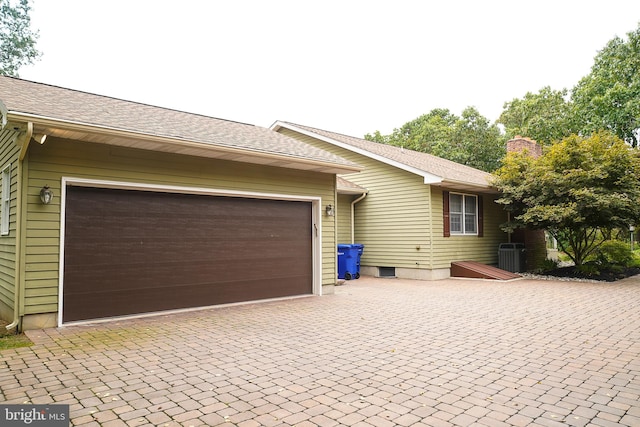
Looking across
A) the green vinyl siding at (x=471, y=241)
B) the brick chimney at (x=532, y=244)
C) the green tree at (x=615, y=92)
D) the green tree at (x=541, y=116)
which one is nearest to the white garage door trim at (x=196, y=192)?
the green vinyl siding at (x=471, y=241)

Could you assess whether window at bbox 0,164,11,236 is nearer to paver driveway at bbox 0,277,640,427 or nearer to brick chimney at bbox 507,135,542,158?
paver driveway at bbox 0,277,640,427

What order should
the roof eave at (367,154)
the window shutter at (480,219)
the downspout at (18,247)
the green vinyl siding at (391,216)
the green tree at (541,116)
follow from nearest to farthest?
the downspout at (18,247), the roof eave at (367,154), the green vinyl siding at (391,216), the window shutter at (480,219), the green tree at (541,116)

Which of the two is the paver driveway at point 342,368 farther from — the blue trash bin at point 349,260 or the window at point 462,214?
the window at point 462,214

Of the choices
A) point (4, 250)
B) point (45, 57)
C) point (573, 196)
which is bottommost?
point (4, 250)

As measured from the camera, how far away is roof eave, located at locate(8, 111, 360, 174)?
225 inches

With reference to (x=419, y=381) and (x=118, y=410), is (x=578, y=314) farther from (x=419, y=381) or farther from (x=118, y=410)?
(x=118, y=410)

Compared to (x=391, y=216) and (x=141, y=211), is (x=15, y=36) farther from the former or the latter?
(x=391, y=216)

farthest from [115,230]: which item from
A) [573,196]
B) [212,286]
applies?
[573,196]

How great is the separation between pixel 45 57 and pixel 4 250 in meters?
24.3

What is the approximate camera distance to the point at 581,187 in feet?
39.9

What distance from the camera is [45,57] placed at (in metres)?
25.4

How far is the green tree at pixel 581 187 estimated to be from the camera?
38.9 ft

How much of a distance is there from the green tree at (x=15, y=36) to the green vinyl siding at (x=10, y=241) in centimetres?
2196

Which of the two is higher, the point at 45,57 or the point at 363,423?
the point at 45,57
